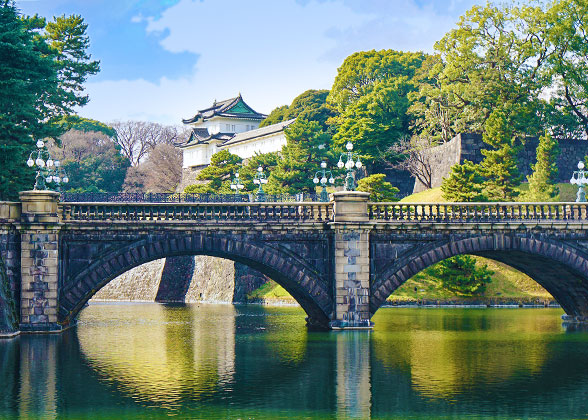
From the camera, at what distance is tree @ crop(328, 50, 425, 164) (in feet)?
273

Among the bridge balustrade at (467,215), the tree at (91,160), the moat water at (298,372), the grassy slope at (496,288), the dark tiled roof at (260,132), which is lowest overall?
the moat water at (298,372)

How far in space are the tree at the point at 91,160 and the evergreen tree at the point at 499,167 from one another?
55.5m

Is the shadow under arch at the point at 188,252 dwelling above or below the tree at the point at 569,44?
below

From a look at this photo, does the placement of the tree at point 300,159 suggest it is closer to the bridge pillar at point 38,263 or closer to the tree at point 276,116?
the tree at point 276,116

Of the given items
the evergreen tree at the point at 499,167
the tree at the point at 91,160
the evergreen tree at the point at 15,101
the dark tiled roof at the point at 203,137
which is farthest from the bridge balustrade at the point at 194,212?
the dark tiled roof at the point at 203,137

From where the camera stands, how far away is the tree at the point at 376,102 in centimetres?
8325

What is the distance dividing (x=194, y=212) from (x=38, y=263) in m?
7.89

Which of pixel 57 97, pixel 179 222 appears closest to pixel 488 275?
pixel 179 222

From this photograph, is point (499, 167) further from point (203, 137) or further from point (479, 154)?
point (203, 137)

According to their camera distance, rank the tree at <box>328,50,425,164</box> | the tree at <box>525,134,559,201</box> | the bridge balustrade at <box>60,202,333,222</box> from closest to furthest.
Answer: the bridge balustrade at <box>60,202,333,222</box>
the tree at <box>525,134,559,201</box>
the tree at <box>328,50,425,164</box>

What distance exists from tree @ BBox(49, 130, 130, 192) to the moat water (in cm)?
6092

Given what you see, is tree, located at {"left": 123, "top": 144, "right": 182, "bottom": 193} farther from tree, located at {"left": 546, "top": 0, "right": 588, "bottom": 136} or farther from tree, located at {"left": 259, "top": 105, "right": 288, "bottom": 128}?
tree, located at {"left": 546, "top": 0, "right": 588, "bottom": 136}

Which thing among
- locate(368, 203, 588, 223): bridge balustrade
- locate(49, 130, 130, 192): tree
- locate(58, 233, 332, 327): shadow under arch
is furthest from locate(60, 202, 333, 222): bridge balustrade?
locate(49, 130, 130, 192): tree

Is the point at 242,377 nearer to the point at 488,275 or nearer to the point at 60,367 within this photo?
the point at 60,367
